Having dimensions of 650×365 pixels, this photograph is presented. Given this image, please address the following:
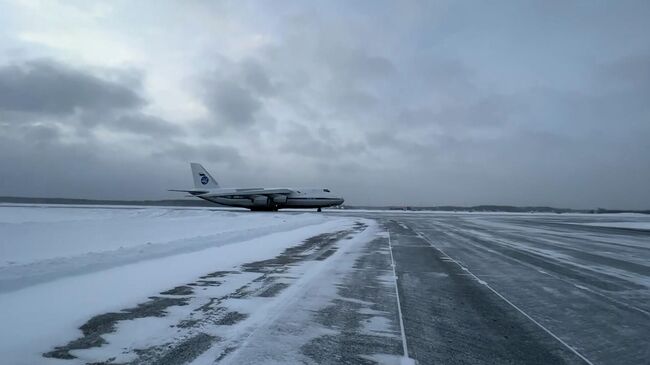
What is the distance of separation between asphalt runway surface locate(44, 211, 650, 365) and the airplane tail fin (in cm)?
6022

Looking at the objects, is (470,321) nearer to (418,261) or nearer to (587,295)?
(587,295)

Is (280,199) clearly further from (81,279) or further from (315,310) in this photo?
(315,310)

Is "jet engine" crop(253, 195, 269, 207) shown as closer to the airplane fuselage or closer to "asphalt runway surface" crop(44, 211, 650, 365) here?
the airplane fuselage

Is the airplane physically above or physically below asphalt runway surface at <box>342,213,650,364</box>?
above

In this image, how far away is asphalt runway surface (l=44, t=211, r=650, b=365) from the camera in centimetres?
520

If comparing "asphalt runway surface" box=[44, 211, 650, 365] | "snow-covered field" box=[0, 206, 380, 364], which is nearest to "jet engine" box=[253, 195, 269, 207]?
"snow-covered field" box=[0, 206, 380, 364]

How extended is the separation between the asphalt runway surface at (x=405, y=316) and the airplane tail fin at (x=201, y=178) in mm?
60220

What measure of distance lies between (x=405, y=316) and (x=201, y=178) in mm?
67340

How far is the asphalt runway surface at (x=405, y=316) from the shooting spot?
5199 mm

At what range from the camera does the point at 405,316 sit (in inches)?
278

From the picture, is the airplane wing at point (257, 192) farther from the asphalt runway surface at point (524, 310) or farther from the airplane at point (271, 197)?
the asphalt runway surface at point (524, 310)

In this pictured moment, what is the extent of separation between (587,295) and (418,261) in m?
5.71

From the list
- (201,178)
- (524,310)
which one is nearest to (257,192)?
(201,178)

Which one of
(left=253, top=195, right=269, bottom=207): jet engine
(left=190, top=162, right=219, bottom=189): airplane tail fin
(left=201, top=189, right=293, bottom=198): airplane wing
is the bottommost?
(left=253, top=195, right=269, bottom=207): jet engine
